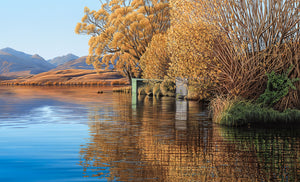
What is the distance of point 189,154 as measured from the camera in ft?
37.0

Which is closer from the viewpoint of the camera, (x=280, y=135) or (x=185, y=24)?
(x=280, y=135)

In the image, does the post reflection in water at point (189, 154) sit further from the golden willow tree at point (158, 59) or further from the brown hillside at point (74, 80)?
the brown hillside at point (74, 80)

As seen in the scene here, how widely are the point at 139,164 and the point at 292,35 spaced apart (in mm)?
14053

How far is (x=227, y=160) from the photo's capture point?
10.4m

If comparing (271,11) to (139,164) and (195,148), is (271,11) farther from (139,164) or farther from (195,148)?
(139,164)

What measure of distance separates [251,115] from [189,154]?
881 cm

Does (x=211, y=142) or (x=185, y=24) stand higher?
(x=185, y=24)

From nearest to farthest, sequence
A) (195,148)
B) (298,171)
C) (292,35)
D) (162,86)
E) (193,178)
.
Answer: (193,178), (298,171), (195,148), (292,35), (162,86)

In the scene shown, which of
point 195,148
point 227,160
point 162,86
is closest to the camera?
point 227,160

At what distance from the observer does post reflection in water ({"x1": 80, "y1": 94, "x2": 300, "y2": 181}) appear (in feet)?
28.9

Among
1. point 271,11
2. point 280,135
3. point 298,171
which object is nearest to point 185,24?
point 271,11

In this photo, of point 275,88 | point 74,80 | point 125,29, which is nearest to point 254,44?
point 275,88

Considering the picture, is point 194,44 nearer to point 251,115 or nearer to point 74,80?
point 251,115

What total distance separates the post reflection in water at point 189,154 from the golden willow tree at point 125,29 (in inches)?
1504
